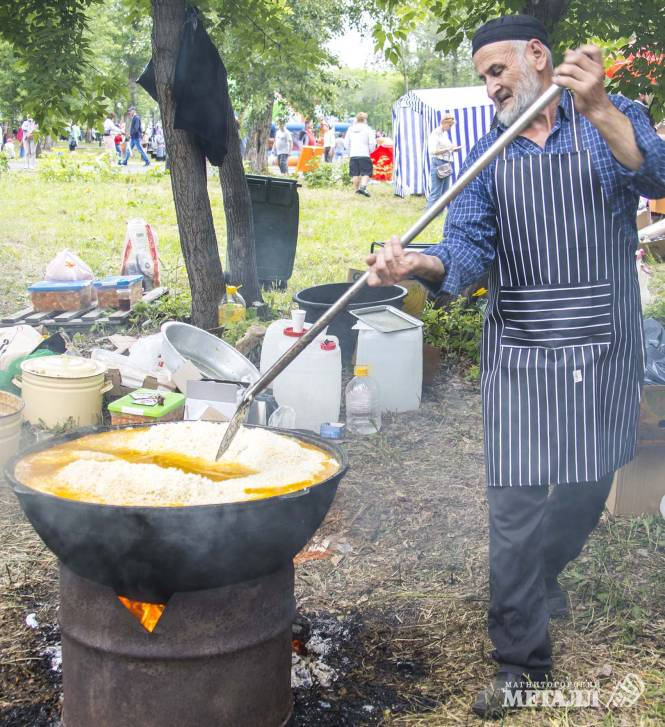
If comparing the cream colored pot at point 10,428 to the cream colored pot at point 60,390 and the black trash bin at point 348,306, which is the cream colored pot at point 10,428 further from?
the black trash bin at point 348,306

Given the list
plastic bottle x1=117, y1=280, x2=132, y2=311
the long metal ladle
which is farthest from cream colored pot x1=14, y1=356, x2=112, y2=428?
the long metal ladle

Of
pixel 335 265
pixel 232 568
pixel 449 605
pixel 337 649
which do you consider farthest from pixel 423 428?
pixel 335 265

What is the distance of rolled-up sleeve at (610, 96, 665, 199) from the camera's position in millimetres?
2553

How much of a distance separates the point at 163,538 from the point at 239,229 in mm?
6150

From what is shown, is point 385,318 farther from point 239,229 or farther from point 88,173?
point 88,173

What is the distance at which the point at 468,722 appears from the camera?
2867mm

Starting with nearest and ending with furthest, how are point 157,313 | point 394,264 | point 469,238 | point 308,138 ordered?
point 394,264, point 469,238, point 157,313, point 308,138

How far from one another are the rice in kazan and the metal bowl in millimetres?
2656

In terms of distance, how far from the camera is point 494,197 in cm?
285

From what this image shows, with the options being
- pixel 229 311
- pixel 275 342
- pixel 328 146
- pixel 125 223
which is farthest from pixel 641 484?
pixel 328 146

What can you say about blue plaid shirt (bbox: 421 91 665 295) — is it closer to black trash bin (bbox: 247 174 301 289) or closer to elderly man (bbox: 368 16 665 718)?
elderly man (bbox: 368 16 665 718)

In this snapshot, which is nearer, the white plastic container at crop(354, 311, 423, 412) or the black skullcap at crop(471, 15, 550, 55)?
the black skullcap at crop(471, 15, 550, 55)

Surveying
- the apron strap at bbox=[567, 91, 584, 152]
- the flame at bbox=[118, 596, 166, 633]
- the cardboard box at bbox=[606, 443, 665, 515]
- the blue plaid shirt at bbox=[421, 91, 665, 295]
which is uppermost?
the apron strap at bbox=[567, 91, 584, 152]

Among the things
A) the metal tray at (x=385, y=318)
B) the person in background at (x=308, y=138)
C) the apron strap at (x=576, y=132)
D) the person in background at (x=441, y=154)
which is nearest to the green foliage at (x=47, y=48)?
the metal tray at (x=385, y=318)
